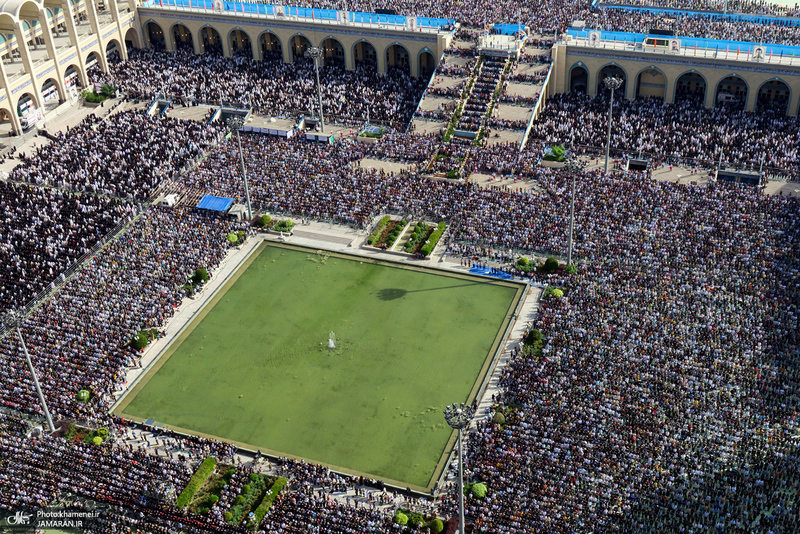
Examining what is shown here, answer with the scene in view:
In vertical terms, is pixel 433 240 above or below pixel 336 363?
above

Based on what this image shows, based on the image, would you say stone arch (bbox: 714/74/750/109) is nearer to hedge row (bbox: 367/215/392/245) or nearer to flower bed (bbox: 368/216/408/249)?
flower bed (bbox: 368/216/408/249)

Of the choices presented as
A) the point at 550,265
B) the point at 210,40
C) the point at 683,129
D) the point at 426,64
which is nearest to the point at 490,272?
the point at 550,265

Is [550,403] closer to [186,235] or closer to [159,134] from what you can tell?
[186,235]

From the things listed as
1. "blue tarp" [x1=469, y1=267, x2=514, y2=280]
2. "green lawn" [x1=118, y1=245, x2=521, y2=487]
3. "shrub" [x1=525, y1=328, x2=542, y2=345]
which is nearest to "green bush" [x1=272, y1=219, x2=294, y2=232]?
"green lawn" [x1=118, y1=245, x2=521, y2=487]

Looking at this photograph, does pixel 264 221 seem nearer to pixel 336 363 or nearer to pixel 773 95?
pixel 336 363

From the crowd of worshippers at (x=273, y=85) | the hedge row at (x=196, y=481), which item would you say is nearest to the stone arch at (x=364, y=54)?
the crowd of worshippers at (x=273, y=85)

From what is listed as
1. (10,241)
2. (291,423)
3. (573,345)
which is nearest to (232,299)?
(291,423)

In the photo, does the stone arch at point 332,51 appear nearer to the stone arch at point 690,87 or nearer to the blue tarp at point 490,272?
the stone arch at point 690,87
